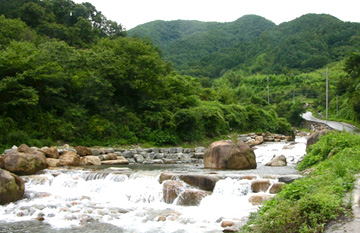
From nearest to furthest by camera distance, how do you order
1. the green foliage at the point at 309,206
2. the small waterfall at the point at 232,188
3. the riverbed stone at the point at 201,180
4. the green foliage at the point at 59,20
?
the green foliage at the point at 309,206, the small waterfall at the point at 232,188, the riverbed stone at the point at 201,180, the green foliage at the point at 59,20

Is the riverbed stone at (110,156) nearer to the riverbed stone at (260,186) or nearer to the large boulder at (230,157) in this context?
the large boulder at (230,157)

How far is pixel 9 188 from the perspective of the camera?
12.2 meters

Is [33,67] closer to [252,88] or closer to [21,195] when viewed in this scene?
[21,195]

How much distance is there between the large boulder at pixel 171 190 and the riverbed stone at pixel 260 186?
244 cm

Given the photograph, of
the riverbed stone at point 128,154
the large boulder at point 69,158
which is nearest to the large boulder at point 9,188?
the large boulder at point 69,158

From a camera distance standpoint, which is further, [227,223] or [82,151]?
[82,151]

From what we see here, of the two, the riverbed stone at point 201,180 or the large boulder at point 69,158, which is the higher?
Result: the riverbed stone at point 201,180

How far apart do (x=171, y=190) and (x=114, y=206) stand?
6.59 feet

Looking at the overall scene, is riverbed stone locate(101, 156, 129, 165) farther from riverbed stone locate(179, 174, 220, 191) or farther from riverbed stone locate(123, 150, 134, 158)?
riverbed stone locate(179, 174, 220, 191)

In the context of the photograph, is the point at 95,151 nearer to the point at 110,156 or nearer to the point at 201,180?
the point at 110,156

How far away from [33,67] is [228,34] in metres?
120

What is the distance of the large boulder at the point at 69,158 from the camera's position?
18.6 metres

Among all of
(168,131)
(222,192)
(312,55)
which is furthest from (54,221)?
(312,55)

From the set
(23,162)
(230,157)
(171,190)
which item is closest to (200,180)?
(171,190)
